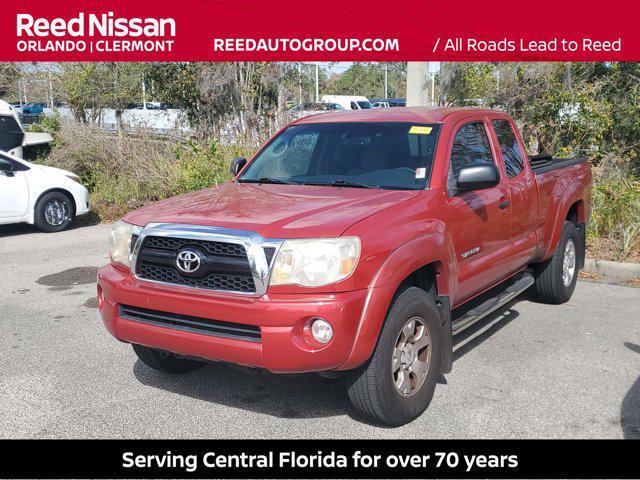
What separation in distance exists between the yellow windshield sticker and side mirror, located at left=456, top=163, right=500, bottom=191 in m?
0.49

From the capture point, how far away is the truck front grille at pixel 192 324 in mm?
3820

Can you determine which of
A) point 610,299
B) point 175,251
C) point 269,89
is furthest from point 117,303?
point 269,89

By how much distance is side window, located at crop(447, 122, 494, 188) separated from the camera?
5031mm

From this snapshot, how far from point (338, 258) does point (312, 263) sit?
143 mm

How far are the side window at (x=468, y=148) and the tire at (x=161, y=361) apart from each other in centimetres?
227

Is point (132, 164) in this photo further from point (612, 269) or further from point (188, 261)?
point (188, 261)

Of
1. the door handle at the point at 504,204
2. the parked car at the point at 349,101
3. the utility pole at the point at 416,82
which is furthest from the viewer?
the parked car at the point at 349,101

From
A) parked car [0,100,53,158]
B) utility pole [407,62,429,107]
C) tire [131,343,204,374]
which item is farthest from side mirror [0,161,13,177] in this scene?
tire [131,343,204,374]

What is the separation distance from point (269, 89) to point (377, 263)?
1447cm

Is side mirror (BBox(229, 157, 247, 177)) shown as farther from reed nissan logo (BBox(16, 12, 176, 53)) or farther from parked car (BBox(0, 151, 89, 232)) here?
reed nissan logo (BBox(16, 12, 176, 53))

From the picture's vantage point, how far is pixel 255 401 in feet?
15.2

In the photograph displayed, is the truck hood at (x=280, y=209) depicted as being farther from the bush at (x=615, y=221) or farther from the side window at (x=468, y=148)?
the bush at (x=615, y=221)

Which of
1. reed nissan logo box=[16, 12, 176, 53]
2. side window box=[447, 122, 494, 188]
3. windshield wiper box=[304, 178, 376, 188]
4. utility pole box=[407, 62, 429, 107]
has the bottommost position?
windshield wiper box=[304, 178, 376, 188]

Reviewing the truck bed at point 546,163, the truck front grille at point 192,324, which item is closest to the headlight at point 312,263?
the truck front grille at point 192,324
